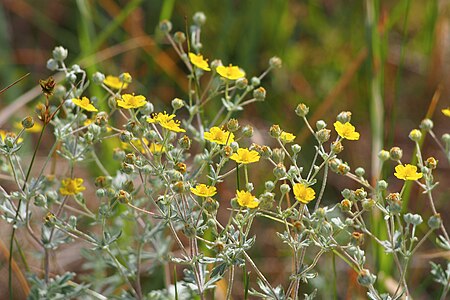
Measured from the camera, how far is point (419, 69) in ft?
9.60

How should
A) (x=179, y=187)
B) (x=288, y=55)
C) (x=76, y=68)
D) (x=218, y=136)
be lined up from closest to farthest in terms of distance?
(x=179, y=187), (x=218, y=136), (x=76, y=68), (x=288, y=55)

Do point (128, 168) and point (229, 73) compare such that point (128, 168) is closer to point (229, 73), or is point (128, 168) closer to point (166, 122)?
point (166, 122)

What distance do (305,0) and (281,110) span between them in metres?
0.66

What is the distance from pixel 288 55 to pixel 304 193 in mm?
1721

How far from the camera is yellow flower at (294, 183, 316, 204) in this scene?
128 cm

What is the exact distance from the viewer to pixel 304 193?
4.23 feet

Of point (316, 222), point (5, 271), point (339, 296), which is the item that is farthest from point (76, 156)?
point (339, 296)

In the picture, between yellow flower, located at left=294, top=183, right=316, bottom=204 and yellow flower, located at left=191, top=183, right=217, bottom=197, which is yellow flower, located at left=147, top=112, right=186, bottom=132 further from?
yellow flower, located at left=294, top=183, right=316, bottom=204

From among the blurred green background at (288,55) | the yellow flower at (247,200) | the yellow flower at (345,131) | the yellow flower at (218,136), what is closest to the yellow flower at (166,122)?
the yellow flower at (218,136)

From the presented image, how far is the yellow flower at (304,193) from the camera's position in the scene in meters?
1.28

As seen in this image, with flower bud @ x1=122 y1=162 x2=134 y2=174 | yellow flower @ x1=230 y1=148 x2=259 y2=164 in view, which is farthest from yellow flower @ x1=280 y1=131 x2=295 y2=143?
flower bud @ x1=122 y1=162 x2=134 y2=174

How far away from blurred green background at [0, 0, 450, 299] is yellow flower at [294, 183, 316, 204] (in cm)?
111

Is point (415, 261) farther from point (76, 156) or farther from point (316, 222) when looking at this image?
point (76, 156)

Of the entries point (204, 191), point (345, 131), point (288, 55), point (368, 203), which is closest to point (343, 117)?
point (345, 131)
